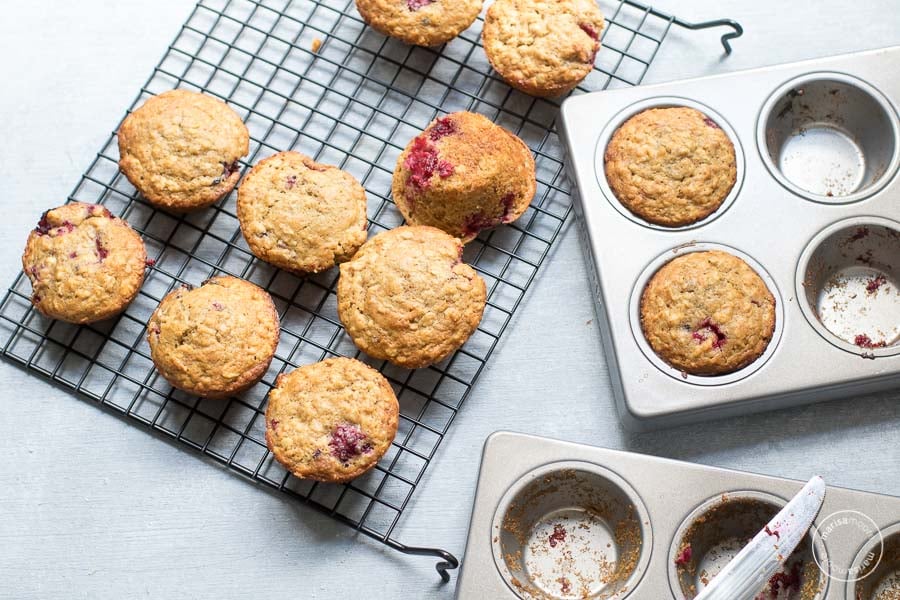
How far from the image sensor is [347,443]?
9.53 ft

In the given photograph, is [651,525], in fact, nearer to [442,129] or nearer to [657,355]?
[657,355]

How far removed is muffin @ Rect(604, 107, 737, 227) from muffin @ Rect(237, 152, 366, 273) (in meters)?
0.90

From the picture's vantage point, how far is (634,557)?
2.95 metres

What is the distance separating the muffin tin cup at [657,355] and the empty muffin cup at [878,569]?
0.63m

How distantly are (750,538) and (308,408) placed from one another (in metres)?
1.51

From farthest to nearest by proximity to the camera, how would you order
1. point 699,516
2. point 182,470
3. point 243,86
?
point 243,86
point 182,470
point 699,516

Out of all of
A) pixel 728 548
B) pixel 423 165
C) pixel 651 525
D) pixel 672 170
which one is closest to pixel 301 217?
pixel 423 165

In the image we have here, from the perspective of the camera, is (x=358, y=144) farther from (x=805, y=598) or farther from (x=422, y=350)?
(x=805, y=598)

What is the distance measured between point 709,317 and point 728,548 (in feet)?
2.56

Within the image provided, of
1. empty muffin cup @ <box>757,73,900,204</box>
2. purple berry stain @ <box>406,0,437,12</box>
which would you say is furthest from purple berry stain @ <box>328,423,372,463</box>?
empty muffin cup @ <box>757,73,900,204</box>

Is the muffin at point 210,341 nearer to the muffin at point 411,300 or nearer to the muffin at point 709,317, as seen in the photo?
the muffin at point 411,300

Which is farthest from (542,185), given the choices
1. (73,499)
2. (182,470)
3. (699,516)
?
(73,499)

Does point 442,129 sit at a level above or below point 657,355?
above

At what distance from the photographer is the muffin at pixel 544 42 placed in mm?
3207
